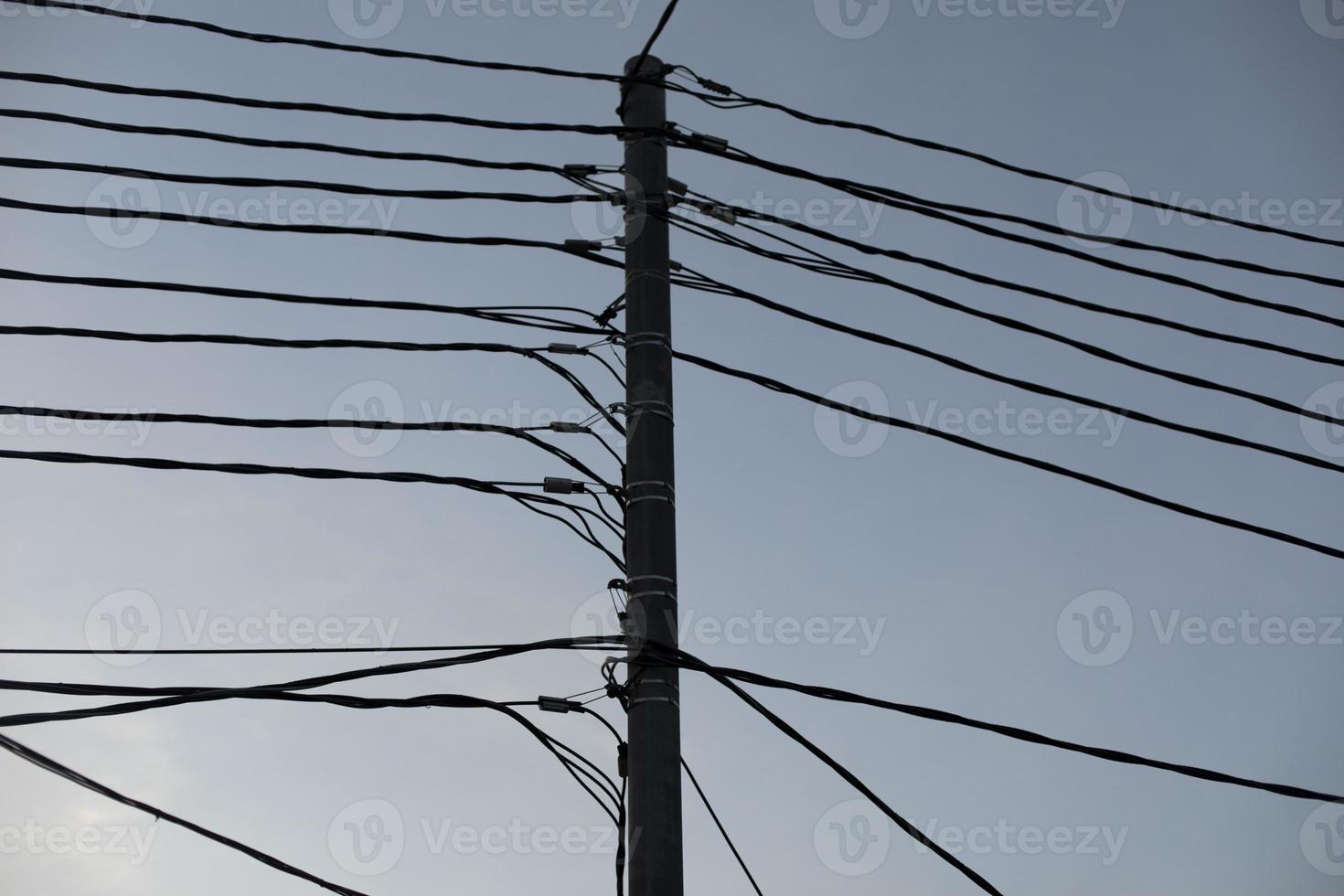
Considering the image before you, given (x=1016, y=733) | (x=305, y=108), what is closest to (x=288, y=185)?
(x=305, y=108)

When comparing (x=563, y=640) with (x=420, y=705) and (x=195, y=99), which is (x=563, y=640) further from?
(x=195, y=99)

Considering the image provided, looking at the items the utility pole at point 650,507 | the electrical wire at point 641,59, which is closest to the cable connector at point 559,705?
the utility pole at point 650,507

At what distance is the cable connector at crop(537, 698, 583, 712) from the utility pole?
1.82ft

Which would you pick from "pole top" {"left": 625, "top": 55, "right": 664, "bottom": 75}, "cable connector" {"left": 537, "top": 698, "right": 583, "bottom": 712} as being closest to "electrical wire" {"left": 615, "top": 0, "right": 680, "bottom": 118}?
"pole top" {"left": 625, "top": 55, "right": 664, "bottom": 75}

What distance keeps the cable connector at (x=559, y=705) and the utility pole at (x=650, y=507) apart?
1.82 ft

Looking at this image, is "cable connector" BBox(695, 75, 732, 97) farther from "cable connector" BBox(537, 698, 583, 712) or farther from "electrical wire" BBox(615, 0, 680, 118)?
"cable connector" BBox(537, 698, 583, 712)

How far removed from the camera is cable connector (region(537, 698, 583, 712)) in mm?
7645

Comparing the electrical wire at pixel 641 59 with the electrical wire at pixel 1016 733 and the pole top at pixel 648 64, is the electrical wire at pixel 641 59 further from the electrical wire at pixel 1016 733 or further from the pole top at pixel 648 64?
the electrical wire at pixel 1016 733

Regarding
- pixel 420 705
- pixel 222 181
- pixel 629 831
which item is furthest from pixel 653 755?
pixel 222 181

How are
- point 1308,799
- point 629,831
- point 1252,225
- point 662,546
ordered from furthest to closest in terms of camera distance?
point 1252,225
point 1308,799
point 662,546
point 629,831

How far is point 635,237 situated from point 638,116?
833mm

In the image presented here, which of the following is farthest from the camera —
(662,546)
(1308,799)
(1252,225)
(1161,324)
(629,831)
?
(1252,225)

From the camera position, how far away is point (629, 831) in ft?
22.6

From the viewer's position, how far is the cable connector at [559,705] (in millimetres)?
7645
